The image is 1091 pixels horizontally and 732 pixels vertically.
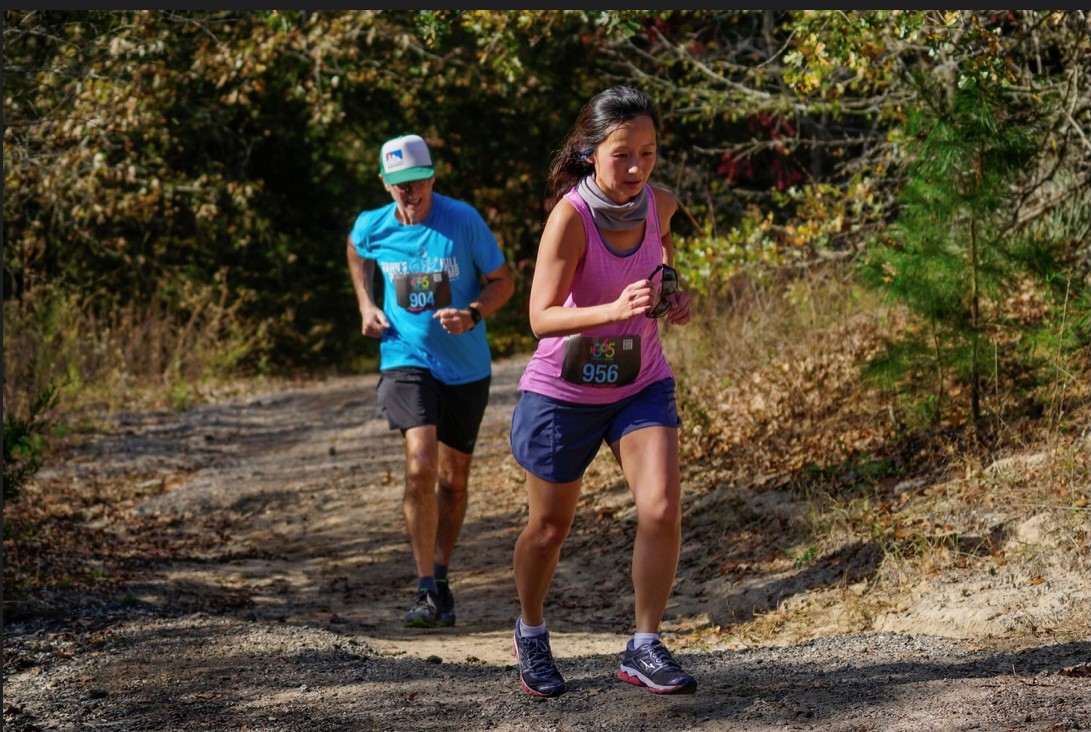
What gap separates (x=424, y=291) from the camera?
6.75 m

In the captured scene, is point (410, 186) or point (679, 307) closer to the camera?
point (679, 307)

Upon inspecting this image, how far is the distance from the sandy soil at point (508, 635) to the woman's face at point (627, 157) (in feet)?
5.58

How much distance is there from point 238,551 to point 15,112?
427 cm

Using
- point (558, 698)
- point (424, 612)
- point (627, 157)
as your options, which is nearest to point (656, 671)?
point (558, 698)

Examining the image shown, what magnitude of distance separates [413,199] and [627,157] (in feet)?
7.62

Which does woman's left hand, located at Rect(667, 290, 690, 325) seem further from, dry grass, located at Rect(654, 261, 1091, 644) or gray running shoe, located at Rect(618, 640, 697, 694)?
dry grass, located at Rect(654, 261, 1091, 644)

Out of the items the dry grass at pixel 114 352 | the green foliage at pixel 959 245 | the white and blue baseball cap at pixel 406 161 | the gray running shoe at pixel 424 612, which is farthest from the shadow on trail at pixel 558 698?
the dry grass at pixel 114 352

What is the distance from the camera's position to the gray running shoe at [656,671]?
15.0ft

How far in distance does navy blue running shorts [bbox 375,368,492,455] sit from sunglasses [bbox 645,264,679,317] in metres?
2.42

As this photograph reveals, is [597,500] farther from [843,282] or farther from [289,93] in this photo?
[289,93]

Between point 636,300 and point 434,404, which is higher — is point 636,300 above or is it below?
above

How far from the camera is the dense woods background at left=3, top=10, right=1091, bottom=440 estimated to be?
26.4ft

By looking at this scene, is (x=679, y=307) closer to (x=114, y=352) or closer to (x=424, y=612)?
(x=424, y=612)

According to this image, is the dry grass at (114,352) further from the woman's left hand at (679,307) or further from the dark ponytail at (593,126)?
the woman's left hand at (679,307)
